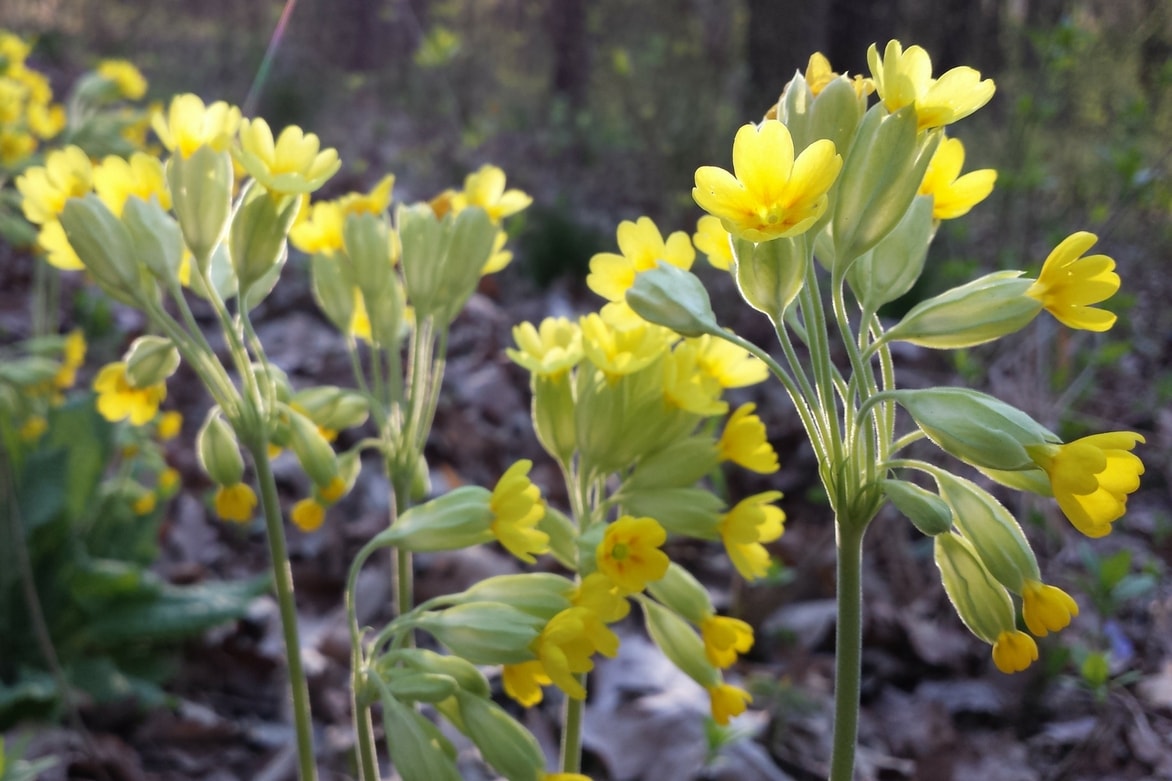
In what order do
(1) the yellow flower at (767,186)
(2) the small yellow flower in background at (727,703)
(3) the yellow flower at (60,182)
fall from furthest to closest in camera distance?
1. (3) the yellow flower at (60,182)
2. (2) the small yellow flower in background at (727,703)
3. (1) the yellow flower at (767,186)

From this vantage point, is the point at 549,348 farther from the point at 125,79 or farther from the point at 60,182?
the point at 125,79

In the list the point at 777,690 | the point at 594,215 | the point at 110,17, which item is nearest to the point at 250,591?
the point at 777,690

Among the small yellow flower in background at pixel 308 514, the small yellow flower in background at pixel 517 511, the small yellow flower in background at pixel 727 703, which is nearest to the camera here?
the small yellow flower in background at pixel 517 511

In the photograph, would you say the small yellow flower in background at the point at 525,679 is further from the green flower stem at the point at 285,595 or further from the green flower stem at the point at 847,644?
the green flower stem at the point at 847,644

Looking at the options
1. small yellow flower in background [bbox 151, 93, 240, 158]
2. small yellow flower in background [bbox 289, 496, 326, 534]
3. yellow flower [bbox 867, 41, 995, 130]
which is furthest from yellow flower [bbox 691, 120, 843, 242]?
small yellow flower in background [bbox 289, 496, 326, 534]

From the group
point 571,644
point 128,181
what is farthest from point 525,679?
point 128,181

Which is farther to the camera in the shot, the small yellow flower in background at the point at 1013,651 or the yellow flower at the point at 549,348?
the yellow flower at the point at 549,348

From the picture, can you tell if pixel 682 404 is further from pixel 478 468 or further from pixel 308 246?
pixel 478 468

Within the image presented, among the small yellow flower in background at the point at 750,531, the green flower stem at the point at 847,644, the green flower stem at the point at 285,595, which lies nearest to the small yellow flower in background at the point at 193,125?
the green flower stem at the point at 285,595
